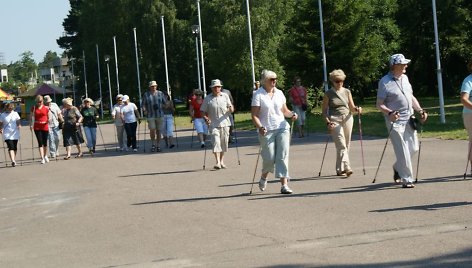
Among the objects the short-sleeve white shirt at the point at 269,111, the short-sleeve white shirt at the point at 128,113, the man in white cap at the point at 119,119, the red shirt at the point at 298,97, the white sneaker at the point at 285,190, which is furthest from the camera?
the man in white cap at the point at 119,119

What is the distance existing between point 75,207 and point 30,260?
4.10m

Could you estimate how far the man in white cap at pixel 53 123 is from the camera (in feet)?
78.5

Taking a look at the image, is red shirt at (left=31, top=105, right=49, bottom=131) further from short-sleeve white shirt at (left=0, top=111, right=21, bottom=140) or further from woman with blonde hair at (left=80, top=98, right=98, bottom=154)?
woman with blonde hair at (left=80, top=98, right=98, bottom=154)

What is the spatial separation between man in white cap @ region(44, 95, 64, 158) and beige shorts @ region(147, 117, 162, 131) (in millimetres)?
2630

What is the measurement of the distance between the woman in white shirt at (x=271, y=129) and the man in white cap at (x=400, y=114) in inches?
56.9

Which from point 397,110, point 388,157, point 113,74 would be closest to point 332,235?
point 397,110

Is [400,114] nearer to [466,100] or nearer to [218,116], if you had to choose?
[466,100]

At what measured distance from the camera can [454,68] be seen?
6819 cm

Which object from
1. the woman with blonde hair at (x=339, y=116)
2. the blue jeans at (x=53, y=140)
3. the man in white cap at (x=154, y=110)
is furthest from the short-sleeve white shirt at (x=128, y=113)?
the woman with blonde hair at (x=339, y=116)

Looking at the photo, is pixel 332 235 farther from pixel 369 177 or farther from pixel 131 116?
pixel 131 116

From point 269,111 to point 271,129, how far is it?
0.94ft

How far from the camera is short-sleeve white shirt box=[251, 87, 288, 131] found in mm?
12156

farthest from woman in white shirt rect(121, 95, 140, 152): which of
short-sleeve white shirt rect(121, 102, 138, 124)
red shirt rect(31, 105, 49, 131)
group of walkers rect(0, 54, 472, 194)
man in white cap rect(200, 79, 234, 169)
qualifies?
man in white cap rect(200, 79, 234, 169)

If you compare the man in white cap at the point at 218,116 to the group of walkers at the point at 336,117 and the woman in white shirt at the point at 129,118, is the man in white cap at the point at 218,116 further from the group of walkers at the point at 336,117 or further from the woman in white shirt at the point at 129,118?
the woman in white shirt at the point at 129,118
